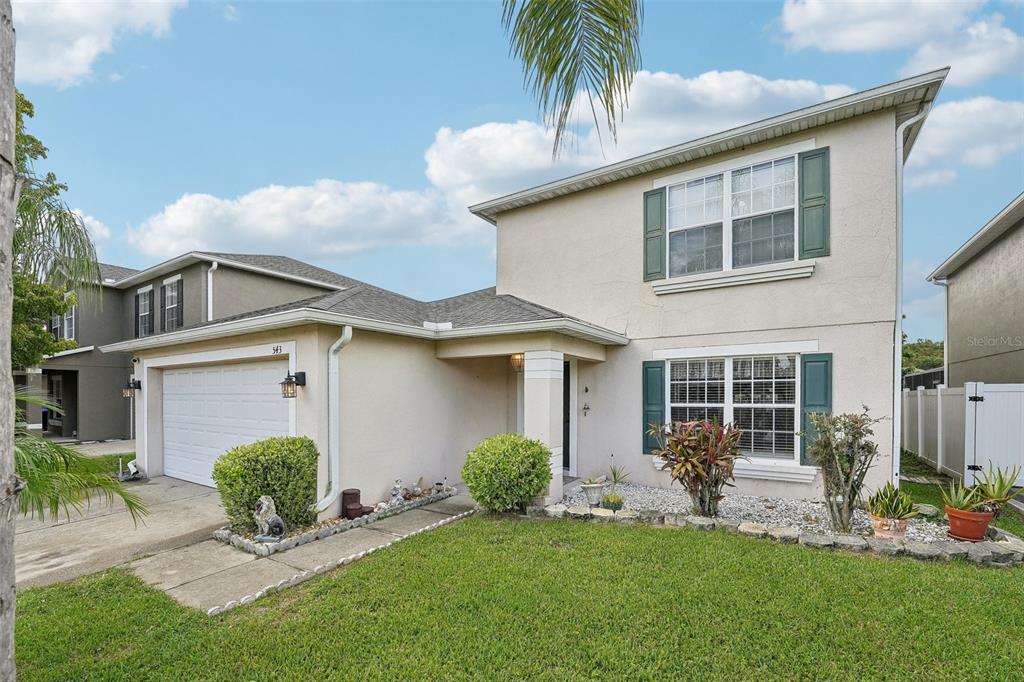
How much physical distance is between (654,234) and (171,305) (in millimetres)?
14979

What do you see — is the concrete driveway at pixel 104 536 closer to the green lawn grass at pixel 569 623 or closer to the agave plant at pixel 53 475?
the green lawn grass at pixel 569 623

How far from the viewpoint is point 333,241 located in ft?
80.3

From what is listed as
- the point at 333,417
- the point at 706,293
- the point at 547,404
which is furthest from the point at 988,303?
the point at 333,417

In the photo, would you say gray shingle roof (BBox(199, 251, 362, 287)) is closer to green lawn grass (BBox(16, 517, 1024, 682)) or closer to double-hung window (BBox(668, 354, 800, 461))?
green lawn grass (BBox(16, 517, 1024, 682))

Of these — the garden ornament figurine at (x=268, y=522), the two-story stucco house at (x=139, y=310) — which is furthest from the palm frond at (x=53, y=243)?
the two-story stucco house at (x=139, y=310)

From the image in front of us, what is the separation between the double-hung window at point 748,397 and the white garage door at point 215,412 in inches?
263

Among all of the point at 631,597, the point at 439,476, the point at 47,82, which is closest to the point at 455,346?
the point at 439,476

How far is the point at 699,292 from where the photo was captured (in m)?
8.34

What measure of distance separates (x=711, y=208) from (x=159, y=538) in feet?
31.5

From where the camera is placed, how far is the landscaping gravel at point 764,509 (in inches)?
234

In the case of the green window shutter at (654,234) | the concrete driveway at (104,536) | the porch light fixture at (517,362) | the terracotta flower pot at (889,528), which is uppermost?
the green window shutter at (654,234)

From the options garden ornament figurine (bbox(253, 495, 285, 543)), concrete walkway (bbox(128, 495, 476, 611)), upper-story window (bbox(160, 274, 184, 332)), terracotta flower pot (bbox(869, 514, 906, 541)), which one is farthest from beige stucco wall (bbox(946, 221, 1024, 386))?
upper-story window (bbox(160, 274, 184, 332))

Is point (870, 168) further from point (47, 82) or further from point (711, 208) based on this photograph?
point (47, 82)

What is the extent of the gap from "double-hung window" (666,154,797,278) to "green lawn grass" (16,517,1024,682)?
4.70m
